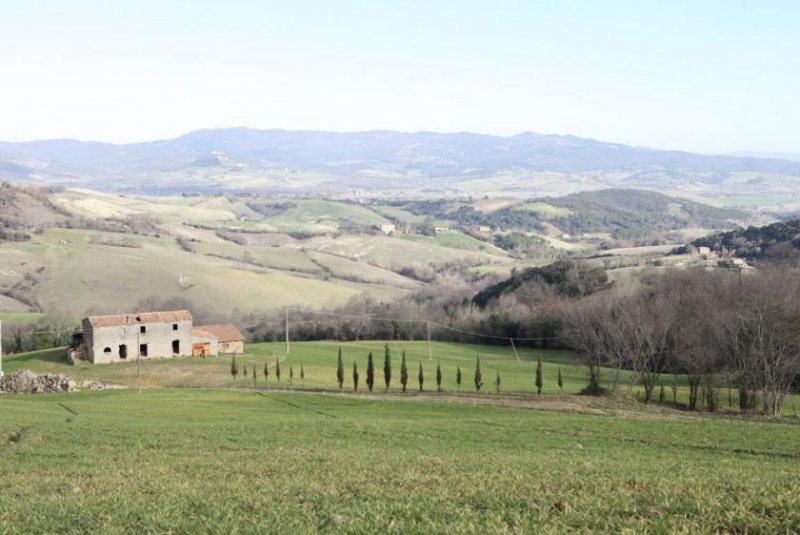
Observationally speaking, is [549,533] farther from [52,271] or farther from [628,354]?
[52,271]

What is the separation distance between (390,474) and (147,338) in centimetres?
6605

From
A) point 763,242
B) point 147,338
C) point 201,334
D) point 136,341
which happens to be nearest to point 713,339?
point 201,334

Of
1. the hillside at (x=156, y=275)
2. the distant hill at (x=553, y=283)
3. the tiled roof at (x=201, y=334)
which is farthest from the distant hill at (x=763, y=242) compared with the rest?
the tiled roof at (x=201, y=334)

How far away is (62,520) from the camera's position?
12.9 meters

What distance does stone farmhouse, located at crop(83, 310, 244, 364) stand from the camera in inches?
3046

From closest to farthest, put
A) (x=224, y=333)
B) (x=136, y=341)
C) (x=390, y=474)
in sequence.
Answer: (x=390, y=474), (x=136, y=341), (x=224, y=333)

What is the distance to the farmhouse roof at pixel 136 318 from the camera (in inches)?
3057

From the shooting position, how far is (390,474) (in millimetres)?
18156

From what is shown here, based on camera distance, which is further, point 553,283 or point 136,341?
point 553,283

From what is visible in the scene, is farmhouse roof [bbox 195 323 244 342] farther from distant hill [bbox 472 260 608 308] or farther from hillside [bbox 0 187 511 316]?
distant hill [bbox 472 260 608 308]

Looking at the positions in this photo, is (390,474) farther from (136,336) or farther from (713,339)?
(136,336)

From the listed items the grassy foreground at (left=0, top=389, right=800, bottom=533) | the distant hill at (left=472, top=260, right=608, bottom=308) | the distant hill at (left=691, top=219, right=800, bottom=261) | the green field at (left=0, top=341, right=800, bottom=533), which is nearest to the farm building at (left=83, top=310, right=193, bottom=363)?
the green field at (left=0, top=341, right=800, bottom=533)

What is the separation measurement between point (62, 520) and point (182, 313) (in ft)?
231

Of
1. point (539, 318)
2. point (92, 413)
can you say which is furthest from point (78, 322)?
point (92, 413)
